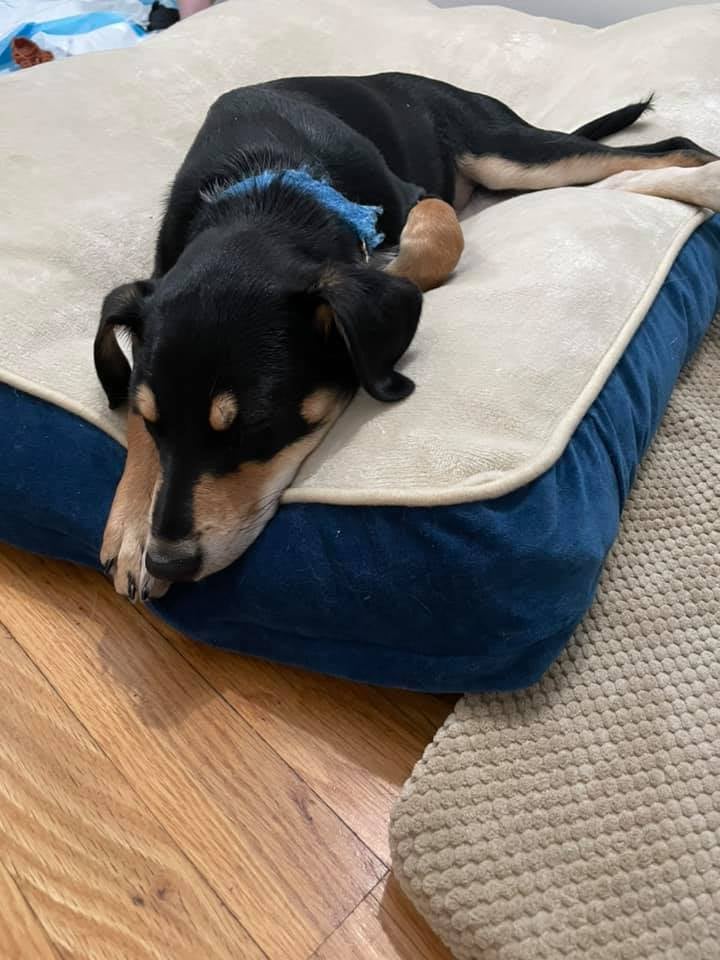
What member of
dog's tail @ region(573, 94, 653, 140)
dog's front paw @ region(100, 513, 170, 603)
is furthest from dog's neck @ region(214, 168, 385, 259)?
dog's tail @ region(573, 94, 653, 140)

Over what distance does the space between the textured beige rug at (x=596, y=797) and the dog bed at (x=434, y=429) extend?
0.28 feet

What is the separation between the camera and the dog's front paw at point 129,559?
3.85ft

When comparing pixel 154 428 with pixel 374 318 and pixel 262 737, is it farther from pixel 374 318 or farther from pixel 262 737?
pixel 262 737

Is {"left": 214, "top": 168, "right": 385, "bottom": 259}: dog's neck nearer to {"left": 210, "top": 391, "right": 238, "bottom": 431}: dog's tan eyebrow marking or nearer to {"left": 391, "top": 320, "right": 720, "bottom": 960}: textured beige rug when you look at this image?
{"left": 210, "top": 391, "right": 238, "bottom": 431}: dog's tan eyebrow marking

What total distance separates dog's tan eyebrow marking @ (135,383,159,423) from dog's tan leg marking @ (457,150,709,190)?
1.28 metres

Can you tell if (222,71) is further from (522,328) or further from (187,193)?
(522,328)

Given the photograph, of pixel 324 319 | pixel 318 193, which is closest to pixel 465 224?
pixel 318 193

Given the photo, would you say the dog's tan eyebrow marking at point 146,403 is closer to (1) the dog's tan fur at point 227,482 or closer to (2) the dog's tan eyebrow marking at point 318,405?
(1) the dog's tan fur at point 227,482

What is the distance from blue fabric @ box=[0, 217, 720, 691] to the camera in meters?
1.04

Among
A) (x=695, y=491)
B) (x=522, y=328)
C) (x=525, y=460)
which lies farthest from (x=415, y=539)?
(x=695, y=491)

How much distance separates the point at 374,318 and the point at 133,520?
0.48 m

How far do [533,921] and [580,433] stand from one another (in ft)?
2.12

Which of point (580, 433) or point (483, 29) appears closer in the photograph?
point (580, 433)

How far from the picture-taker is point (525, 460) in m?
1.07
